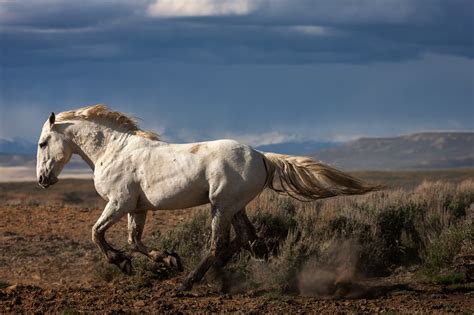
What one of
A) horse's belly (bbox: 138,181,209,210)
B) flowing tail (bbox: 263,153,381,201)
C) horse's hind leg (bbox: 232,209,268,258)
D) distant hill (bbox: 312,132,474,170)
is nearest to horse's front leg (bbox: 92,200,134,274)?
horse's belly (bbox: 138,181,209,210)

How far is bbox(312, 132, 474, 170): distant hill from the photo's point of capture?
173125 millimetres

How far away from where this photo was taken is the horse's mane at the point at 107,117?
11.3m

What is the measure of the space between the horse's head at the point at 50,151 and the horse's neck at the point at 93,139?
0.35 feet

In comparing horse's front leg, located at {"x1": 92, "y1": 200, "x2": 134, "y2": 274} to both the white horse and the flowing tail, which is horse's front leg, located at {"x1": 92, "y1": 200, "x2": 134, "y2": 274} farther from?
the flowing tail

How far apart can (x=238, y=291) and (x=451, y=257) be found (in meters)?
3.03

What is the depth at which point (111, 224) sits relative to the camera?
10.7 metres

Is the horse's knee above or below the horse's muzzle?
below

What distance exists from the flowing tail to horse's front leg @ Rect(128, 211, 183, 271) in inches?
54.4

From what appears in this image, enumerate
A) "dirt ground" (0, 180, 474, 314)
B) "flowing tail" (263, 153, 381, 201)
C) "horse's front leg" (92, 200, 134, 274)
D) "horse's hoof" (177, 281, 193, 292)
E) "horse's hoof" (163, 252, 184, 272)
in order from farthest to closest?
"flowing tail" (263, 153, 381, 201), "horse's hoof" (163, 252, 184, 272), "horse's front leg" (92, 200, 134, 274), "horse's hoof" (177, 281, 193, 292), "dirt ground" (0, 180, 474, 314)

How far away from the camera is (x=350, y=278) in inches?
454

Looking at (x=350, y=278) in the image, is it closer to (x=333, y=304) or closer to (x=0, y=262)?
(x=333, y=304)

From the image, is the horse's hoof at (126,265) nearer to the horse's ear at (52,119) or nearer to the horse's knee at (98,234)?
the horse's knee at (98,234)

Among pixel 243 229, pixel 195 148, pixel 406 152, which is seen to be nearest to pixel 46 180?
pixel 195 148

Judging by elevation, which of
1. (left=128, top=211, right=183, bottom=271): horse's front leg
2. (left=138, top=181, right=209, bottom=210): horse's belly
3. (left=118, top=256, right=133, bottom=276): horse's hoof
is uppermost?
(left=138, top=181, right=209, bottom=210): horse's belly
